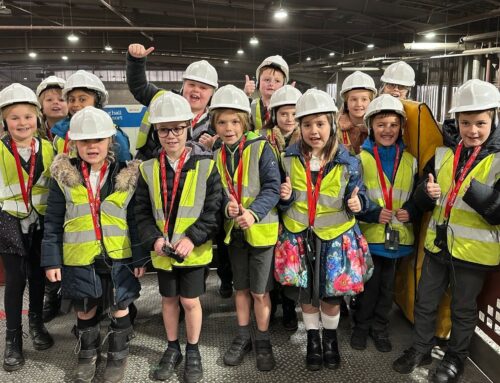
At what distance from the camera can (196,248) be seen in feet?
7.08

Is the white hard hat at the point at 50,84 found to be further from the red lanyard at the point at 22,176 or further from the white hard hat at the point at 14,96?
the red lanyard at the point at 22,176

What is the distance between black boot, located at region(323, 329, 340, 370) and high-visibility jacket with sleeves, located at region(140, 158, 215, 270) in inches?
33.3

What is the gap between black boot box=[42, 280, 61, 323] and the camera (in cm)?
295

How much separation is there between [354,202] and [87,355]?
1.68 metres

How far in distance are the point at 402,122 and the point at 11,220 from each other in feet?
7.62

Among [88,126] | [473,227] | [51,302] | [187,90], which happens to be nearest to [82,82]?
[88,126]

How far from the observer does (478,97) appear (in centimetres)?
200

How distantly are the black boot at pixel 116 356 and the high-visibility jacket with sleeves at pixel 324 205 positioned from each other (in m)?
1.13

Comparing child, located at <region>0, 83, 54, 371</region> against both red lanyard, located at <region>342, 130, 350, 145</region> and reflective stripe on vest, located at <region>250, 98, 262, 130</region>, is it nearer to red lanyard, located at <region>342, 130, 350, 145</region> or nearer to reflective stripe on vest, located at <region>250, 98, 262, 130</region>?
reflective stripe on vest, located at <region>250, 98, 262, 130</region>

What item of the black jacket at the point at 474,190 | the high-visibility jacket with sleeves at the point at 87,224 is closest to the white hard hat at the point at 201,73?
the high-visibility jacket with sleeves at the point at 87,224

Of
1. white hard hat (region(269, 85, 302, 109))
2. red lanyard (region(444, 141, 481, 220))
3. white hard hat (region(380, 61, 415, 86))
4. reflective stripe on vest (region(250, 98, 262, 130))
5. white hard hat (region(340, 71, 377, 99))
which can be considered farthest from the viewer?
reflective stripe on vest (region(250, 98, 262, 130))

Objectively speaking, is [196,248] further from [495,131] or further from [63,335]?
[495,131]

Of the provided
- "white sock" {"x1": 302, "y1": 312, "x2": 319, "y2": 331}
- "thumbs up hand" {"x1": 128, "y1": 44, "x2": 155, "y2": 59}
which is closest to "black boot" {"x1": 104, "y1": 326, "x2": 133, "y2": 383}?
"white sock" {"x1": 302, "y1": 312, "x2": 319, "y2": 331}

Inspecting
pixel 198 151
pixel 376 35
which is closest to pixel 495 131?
pixel 198 151
